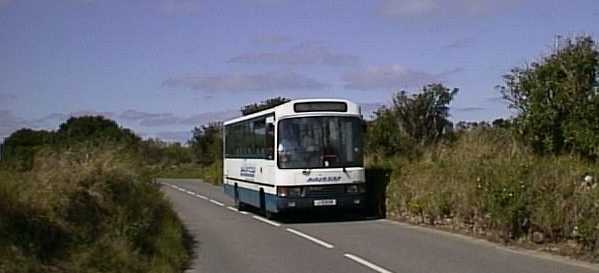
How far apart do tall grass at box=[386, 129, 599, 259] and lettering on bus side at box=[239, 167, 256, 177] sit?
4402 millimetres

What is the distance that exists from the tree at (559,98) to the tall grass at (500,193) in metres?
0.79

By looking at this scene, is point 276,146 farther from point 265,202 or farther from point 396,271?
point 396,271

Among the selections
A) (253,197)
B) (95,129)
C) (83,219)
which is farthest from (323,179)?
(83,219)

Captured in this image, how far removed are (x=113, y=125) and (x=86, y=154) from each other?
13.1 meters

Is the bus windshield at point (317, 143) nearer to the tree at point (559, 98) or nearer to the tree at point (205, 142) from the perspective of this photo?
the tree at point (559, 98)

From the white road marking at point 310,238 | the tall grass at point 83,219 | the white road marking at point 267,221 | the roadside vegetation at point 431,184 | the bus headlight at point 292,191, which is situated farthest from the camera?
the white road marking at point 267,221

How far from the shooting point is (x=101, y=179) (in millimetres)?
17141

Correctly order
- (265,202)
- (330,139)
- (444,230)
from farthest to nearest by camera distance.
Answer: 1. (265,202)
2. (330,139)
3. (444,230)

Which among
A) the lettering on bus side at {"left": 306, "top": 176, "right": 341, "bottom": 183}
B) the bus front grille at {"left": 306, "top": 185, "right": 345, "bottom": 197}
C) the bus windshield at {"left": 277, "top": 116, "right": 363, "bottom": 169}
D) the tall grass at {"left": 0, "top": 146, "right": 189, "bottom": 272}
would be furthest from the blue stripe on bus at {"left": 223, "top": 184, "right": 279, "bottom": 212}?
the tall grass at {"left": 0, "top": 146, "right": 189, "bottom": 272}

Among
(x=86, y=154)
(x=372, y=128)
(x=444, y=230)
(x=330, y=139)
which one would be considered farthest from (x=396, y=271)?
(x=372, y=128)

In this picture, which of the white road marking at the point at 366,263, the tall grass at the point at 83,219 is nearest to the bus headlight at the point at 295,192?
the tall grass at the point at 83,219

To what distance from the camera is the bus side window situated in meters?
27.4

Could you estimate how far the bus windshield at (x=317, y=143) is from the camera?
27.0 metres

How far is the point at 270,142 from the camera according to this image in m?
27.7
